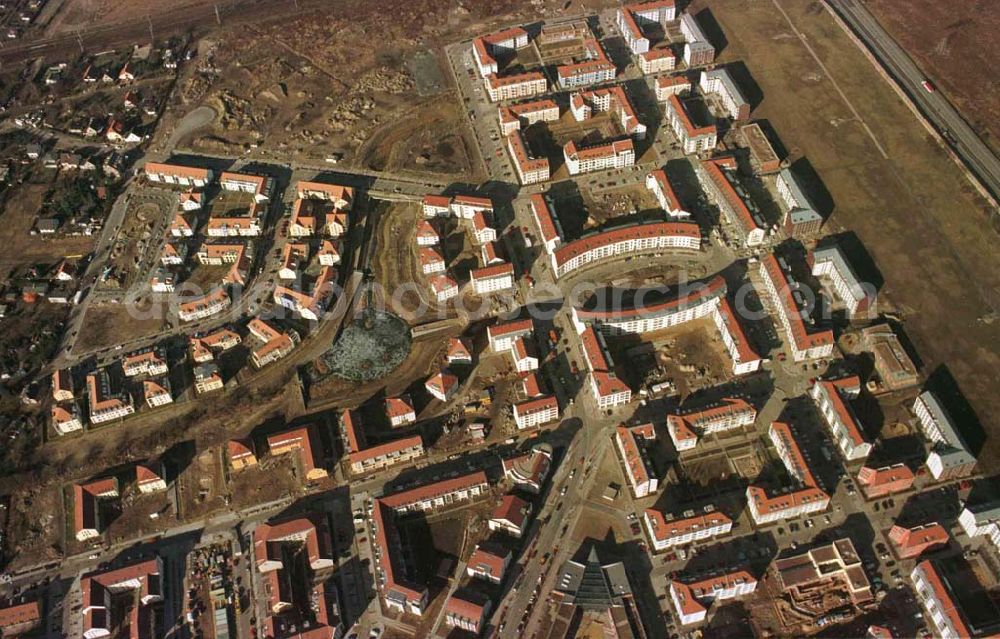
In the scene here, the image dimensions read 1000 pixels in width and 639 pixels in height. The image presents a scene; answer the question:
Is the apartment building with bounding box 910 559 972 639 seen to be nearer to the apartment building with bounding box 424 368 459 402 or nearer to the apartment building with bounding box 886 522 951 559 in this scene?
the apartment building with bounding box 886 522 951 559

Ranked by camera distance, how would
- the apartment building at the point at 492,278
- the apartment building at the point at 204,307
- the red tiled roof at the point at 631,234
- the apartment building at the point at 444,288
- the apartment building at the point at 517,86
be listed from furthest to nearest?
the apartment building at the point at 517,86 → the apartment building at the point at 204,307 → the red tiled roof at the point at 631,234 → the apartment building at the point at 444,288 → the apartment building at the point at 492,278

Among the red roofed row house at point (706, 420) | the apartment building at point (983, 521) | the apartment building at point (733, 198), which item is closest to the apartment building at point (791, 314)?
the apartment building at point (733, 198)

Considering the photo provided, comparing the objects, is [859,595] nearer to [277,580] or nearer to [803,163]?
[277,580]

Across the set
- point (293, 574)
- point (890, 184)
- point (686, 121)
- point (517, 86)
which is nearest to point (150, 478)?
point (293, 574)

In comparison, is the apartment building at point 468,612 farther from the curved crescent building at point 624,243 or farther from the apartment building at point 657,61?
the apartment building at point 657,61

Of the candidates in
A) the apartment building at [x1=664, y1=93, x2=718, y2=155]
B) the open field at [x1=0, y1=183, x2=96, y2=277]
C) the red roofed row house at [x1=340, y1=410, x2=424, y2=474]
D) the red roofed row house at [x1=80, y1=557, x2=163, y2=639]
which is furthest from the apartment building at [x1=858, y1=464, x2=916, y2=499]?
the open field at [x1=0, y1=183, x2=96, y2=277]

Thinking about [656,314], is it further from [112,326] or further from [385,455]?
[112,326]

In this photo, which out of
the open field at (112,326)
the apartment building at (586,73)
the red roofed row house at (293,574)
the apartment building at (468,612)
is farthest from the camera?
the apartment building at (586,73)
